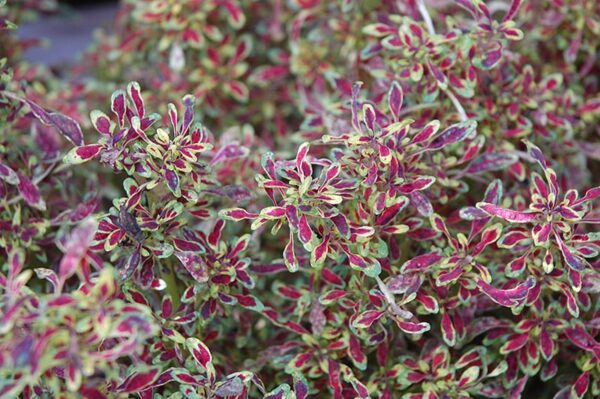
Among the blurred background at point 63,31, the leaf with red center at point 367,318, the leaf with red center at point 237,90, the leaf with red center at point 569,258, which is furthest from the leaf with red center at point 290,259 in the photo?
the blurred background at point 63,31

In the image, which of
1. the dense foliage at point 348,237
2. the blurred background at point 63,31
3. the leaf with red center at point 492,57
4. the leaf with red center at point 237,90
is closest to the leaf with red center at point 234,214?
the dense foliage at point 348,237

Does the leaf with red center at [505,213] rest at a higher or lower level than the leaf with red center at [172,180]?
lower

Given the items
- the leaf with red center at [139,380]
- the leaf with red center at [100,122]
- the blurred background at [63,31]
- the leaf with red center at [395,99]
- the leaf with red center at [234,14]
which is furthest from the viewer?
the blurred background at [63,31]

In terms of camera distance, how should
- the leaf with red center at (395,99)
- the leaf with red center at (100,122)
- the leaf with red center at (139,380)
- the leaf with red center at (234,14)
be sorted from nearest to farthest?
the leaf with red center at (139,380) → the leaf with red center at (100,122) → the leaf with red center at (395,99) → the leaf with red center at (234,14)

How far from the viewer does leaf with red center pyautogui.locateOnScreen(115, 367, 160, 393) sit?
87 cm

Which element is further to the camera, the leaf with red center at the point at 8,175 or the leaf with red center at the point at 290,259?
the leaf with red center at the point at 8,175

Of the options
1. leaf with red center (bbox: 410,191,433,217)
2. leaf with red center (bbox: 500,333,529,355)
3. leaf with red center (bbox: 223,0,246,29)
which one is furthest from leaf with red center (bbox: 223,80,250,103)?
leaf with red center (bbox: 500,333,529,355)

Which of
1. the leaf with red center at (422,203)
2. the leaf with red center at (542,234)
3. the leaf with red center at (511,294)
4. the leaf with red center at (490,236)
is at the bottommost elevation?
the leaf with red center at (511,294)

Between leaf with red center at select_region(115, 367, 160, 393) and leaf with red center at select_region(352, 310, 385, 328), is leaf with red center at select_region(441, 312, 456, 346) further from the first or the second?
leaf with red center at select_region(115, 367, 160, 393)

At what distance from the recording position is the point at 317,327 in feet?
3.50

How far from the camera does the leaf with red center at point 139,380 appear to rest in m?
0.87

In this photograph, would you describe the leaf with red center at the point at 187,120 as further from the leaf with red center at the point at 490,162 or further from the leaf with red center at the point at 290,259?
the leaf with red center at the point at 490,162

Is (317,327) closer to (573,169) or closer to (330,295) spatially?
(330,295)

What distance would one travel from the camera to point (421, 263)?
39.7 inches
